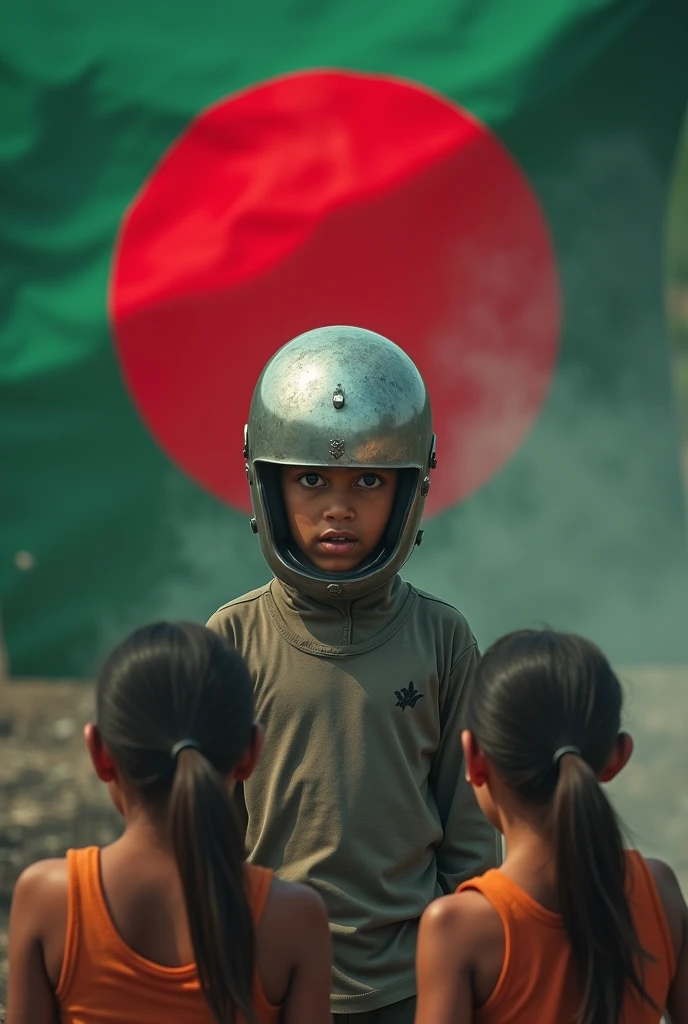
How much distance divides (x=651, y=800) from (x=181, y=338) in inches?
105

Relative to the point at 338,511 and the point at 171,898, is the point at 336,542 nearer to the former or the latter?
the point at 338,511

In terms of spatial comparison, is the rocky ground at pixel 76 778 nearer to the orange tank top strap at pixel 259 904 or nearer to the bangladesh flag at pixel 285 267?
the bangladesh flag at pixel 285 267

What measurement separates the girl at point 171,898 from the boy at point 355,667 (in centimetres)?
55

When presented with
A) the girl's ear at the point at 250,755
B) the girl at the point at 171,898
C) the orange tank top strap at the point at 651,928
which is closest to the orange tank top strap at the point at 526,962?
the orange tank top strap at the point at 651,928

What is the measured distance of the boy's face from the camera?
2.47 meters

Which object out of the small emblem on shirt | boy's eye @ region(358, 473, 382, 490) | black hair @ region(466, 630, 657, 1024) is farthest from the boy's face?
black hair @ region(466, 630, 657, 1024)

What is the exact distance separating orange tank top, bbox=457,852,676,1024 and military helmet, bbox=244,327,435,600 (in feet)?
2.59

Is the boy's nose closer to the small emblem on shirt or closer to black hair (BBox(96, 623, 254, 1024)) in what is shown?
the small emblem on shirt

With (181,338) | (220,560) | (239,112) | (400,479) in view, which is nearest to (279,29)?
(239,112)

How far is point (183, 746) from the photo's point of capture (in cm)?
174

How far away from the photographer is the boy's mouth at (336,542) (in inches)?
→ 97.0

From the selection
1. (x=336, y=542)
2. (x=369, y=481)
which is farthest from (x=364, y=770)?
(x=369, y=481)

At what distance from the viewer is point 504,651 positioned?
72.9 inches

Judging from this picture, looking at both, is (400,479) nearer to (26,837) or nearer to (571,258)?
(571,258)
